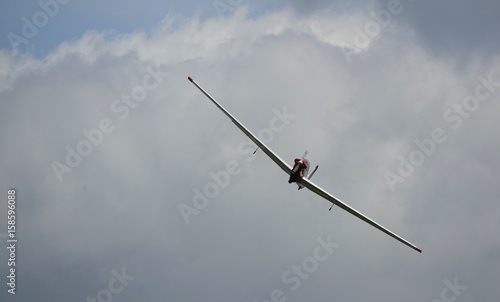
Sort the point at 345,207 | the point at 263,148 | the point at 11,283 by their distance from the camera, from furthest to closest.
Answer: the point at 11,283, the point at 345,207, the point at 263,148

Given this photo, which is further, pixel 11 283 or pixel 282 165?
pixel 11 283

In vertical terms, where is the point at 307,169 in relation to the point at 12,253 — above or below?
below

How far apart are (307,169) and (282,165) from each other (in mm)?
2875

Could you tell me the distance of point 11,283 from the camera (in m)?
72.5

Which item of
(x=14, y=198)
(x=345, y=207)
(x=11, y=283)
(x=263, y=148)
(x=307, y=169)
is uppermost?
(x=14, y=198)

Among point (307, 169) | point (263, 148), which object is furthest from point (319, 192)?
point (263, 148)

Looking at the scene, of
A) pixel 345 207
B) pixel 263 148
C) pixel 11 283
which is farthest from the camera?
pixel 11 283

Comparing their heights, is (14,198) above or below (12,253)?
above

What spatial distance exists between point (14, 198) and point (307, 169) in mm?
41234

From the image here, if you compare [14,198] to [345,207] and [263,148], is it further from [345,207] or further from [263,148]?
[345,207]

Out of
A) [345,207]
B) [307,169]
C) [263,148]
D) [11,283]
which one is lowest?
[345,207]

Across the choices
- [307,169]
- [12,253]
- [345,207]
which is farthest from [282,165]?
[12,253]

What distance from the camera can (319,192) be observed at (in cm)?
6378

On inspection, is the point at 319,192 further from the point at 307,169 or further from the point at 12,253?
the point at 12,253
